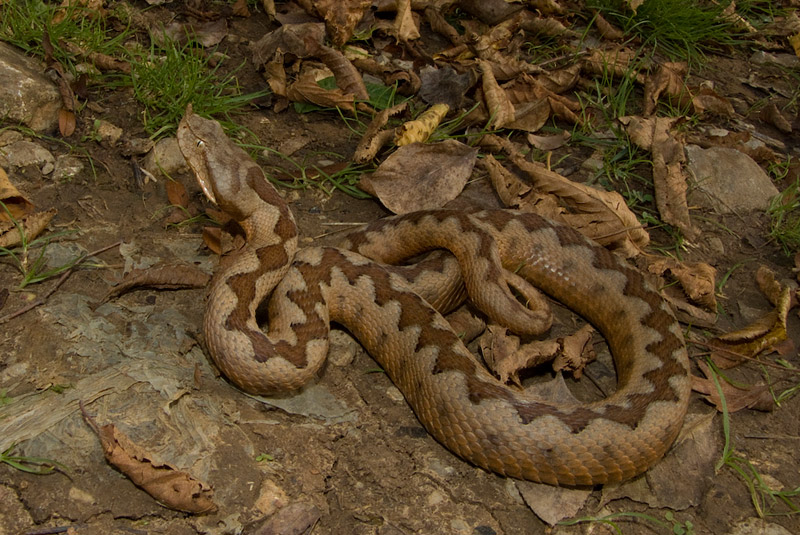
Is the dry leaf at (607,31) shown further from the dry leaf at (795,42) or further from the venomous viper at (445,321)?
the venomous viper at (445,321)

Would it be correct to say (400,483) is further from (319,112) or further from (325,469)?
(319,112)

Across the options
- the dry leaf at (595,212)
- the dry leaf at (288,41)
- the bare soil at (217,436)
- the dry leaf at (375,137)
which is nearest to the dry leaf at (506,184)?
the dry leaf at (595,212)

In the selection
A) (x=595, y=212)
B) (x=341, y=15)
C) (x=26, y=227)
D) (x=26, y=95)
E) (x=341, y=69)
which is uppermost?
(x=341, y=15)

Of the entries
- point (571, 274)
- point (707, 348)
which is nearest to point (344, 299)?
point (571, 274)

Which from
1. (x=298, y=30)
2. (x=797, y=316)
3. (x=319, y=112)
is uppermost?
(x=298, y=30)

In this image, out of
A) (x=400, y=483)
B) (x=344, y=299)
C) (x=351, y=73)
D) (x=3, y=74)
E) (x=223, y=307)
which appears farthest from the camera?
(x=351, y=73)

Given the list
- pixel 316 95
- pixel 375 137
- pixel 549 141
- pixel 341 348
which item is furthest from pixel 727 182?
pixel 341 348

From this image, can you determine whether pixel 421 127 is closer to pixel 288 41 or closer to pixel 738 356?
pixel 288 41
